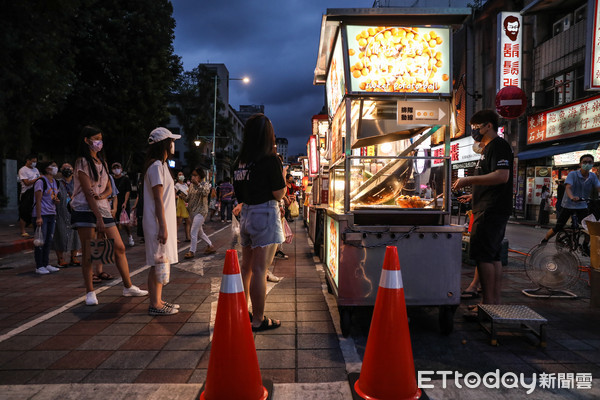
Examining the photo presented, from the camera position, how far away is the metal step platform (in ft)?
10.5

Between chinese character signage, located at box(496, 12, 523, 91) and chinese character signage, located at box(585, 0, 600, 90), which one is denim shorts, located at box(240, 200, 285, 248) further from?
chinese character signage, located at box(496, 12, 523, 91)

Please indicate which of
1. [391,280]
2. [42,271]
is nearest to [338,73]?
[391,280]

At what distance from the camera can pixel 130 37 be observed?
17906 millimetres

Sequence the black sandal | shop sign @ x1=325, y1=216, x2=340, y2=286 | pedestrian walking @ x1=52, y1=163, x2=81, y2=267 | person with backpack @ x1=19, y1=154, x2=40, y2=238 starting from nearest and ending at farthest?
the black sandal < shop sign @ x1=325, y1=216, x2=340, y2=286 < pedestrian walking @ x1=52, y1=163, x2=81, y2=267 < person with backpack @ x1=19, y1=154, x2=40, y2=238

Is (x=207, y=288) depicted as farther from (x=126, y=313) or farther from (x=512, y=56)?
(x=512, y=56)

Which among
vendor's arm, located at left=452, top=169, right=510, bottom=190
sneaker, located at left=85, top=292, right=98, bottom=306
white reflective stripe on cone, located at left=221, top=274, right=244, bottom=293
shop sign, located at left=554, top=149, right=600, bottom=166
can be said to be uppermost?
shop sign, located at left=554, top=149, right=600, bottom=166

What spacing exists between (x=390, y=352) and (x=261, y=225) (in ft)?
5.39

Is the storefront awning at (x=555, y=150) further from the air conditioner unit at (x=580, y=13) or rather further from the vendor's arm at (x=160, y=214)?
the vendor's arm at (x=160, y=214)

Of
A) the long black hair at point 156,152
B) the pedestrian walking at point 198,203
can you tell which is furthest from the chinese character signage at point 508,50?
the long black hair at point 156,152

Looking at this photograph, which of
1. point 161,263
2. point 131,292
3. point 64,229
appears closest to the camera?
point 161,263

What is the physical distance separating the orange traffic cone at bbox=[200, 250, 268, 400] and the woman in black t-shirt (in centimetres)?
108

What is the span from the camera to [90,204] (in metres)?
4.32

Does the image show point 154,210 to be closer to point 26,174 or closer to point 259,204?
point 259,204

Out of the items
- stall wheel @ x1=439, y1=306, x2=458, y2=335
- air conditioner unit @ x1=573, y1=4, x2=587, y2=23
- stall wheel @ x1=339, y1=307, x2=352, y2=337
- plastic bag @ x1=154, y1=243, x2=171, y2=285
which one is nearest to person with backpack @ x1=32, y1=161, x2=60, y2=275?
plastic bag @ x1=154, y1=243, x2=171, y2=285
